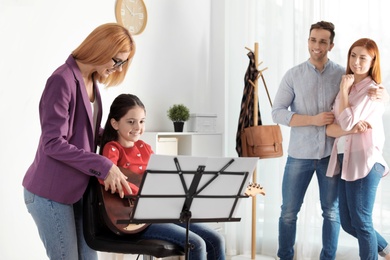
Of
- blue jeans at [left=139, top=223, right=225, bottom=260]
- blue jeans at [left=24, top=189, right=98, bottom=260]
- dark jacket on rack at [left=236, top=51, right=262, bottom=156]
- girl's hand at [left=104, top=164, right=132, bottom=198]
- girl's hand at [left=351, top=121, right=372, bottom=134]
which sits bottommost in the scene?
blue jeans at [left=139, top=223, right=225, bottom=260]

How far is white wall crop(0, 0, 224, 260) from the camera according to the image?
3.13 meters

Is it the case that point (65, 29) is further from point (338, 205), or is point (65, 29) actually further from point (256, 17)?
point (338, 205)

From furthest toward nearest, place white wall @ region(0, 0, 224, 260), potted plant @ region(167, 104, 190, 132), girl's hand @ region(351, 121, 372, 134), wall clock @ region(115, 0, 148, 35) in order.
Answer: potted plant @ region(167, 104, 190, 132)
wall clock @ region(115, 0, 148, 35)
girl's hand @ region(351, 121, 372, 134)
white wall @ region(0, 0, 224, 260)

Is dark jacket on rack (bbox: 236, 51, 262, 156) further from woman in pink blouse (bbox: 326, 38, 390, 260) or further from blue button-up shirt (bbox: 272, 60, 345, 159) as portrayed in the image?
woman in pink blouse (bbox: 326, 38, 390, 260)

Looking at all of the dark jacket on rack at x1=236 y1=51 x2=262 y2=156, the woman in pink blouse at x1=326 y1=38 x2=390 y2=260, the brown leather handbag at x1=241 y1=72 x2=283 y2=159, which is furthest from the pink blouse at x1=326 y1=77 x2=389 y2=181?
the dark jacket on rack at x1=236 y1=51 x2=262 y2=156

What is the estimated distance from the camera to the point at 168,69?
14.5 ft

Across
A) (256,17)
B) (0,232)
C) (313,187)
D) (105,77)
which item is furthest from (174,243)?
(256,17)

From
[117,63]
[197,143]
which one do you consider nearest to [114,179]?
[117,63]

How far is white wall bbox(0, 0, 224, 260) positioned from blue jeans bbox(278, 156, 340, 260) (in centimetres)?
119

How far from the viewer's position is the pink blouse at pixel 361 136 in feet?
10.5

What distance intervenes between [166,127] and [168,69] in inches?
17.2

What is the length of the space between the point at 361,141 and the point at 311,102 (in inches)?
15.8

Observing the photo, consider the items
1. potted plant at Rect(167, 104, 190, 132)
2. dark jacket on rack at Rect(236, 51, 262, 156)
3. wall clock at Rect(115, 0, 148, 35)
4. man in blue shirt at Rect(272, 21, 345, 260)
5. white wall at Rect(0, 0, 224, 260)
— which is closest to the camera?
white wall at Rect(0, 0, 224, 260)

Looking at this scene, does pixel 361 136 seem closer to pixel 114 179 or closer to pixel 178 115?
pixel 178 115
